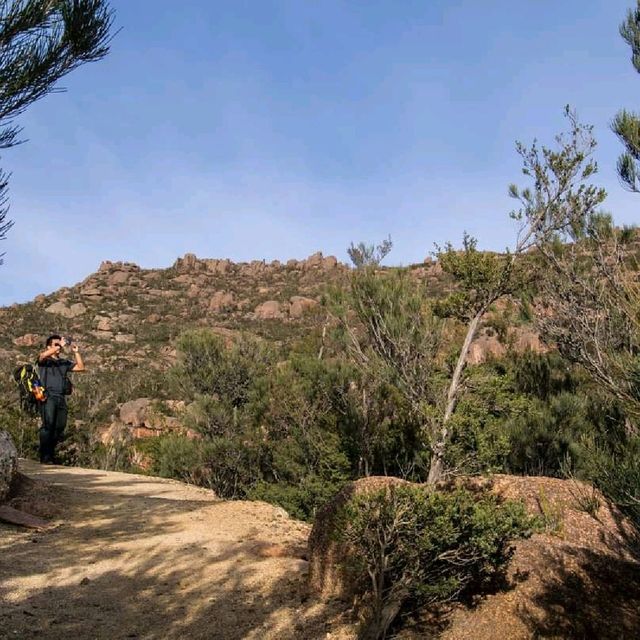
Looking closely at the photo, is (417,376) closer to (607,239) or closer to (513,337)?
(607,239)

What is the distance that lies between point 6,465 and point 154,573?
301cm

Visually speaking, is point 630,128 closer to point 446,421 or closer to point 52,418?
point 446,421

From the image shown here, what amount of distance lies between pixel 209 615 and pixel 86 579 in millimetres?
1281

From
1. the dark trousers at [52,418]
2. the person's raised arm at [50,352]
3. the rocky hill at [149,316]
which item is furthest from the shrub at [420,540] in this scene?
the rocky hill at [149,316]

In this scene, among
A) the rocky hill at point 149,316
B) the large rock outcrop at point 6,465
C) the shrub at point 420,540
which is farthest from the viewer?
the rocky hill at point 149,316

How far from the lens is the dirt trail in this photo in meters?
4.31

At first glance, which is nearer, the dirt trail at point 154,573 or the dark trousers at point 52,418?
the dirt trail at point 154,573

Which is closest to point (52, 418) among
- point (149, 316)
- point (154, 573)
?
point (154, 573)

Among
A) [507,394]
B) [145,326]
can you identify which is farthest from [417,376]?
[145,326]

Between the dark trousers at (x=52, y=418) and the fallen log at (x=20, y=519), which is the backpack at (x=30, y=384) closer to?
the dark trousers at (x=52, y=418)

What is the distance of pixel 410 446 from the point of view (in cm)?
1079

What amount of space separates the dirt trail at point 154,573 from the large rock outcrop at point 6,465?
0.31 meters

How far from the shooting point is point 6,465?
285 inches

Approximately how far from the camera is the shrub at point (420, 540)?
155 inches
